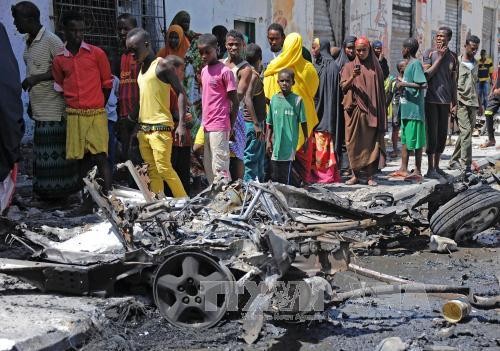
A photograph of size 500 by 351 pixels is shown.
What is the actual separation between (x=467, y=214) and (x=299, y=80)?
3.45 meters

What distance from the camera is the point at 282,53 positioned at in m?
8.77

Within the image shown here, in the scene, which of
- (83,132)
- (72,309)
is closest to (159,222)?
(72,309)

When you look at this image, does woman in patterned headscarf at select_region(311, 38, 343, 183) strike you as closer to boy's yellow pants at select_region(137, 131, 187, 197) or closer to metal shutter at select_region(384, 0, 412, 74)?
boy's yellow pants at select_region(137, 131, 187, 197)

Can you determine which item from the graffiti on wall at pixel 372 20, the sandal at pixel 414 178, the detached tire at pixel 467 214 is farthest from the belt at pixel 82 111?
the graffiti on wall at pixel 372 20

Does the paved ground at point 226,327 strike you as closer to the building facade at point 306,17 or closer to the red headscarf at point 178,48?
the red headscarf at point 178,48

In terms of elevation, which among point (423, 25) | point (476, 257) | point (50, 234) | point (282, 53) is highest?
point (423, 25)

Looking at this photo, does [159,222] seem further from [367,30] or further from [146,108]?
[367,30]

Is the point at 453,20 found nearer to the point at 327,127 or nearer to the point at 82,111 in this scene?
the point at 327,127

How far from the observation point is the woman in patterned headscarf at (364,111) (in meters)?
9.41

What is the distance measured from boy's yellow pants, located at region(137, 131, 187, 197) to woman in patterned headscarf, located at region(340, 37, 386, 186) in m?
3.45

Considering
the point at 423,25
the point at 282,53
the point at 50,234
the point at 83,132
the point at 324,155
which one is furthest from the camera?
the point at 423,25

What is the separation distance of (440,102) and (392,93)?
287cm

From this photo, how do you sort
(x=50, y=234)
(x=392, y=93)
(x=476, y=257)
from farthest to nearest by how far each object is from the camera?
(x=392, y=93), (x=476, y=257), (x=50, y=234)

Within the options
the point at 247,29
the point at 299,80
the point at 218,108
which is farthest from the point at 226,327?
the point at 247,29
